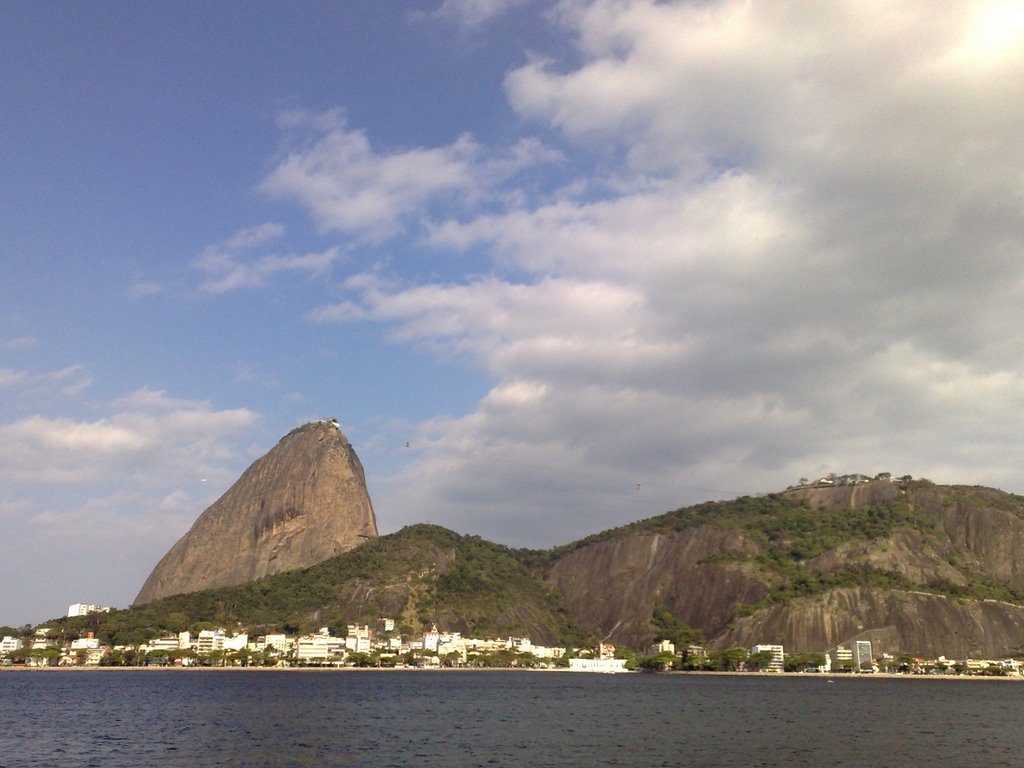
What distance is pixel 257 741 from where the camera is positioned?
6025 centimetres

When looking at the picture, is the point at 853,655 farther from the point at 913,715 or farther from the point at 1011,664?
the point at 913,715

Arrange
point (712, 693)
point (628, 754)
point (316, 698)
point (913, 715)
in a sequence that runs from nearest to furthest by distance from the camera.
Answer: point (628, 754)
point (913, 715)
point (316, 698)
point (712, 693)

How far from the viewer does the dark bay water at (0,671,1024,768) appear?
53.6 meters

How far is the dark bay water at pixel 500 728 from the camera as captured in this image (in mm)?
53594

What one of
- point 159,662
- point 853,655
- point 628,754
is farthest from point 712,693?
point 159,662

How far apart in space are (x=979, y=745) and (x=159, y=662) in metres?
182

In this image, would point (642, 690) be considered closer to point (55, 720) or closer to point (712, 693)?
point (712, 693)

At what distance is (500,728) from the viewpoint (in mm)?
70562

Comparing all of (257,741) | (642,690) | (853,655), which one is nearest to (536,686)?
(642,690)

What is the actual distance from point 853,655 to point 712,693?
94.5m

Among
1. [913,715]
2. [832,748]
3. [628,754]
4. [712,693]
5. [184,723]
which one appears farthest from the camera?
[712,693]

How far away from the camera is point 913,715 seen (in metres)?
84.9

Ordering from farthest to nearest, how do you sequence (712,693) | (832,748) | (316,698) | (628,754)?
(712,693) < (316,698) < (832,748) < (628,754)

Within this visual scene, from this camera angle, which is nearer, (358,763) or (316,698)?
(358,763)
